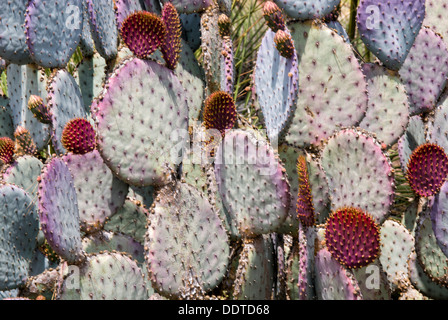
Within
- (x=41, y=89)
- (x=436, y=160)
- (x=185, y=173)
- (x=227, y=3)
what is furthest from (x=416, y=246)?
(x=41, y=89)

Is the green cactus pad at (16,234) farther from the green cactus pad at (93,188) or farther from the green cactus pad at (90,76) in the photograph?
the green cactus pad at (90,76)

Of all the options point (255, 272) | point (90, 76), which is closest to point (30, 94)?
point (90, 76)

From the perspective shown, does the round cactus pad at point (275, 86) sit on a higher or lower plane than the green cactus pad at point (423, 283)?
higher

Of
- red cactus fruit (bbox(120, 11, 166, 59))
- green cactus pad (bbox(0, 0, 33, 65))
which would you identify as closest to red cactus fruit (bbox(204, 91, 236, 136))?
red cactus fruit (bbox(120, 11, 166, 59))

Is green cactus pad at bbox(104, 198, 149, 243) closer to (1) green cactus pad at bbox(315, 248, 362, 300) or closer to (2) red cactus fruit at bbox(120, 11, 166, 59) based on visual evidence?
(2) red cactus fruit at bbox(120, 11, 166, 59)

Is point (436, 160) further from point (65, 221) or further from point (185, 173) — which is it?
point (65, 221)

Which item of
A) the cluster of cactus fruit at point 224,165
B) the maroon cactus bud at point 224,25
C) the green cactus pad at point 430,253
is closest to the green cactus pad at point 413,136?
the cluster of cactus fruit at point 224,165
